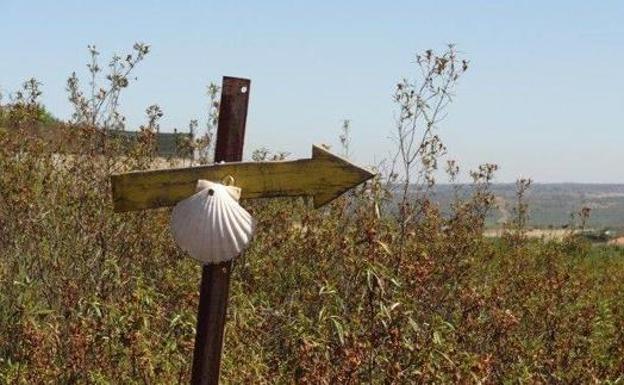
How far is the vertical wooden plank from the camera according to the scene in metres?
3.42

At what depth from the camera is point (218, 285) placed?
3.42 m

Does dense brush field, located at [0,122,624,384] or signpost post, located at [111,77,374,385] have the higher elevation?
signpost post, located at [111,77,374,385]

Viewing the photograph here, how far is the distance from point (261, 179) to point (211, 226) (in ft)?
1.13

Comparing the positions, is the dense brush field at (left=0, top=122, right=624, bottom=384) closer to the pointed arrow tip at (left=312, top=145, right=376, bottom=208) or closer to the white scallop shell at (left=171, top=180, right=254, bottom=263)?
the pointed arrow tip at (left=312, top=145, right=376, bottom=208)

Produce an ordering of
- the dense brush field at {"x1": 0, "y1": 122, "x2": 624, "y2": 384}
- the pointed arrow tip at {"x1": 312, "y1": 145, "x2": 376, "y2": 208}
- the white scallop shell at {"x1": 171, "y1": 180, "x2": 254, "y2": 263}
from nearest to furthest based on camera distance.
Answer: the white scallop shell at {"x1": 171, "y1": 180, "x2": 254, "y2": 263}
the pointed arrow tip at {"x1": 312, "y1": 145, "x2": 376, "y2": 208}
the dense brush field at {"x1": 0, "y1": 122, "x2": 624, "y2": 384}

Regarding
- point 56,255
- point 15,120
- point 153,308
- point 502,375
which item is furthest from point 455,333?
point 15,120

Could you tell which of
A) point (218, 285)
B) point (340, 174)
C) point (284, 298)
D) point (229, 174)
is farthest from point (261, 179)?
point (284, 298)

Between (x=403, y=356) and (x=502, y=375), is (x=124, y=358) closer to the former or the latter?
(x=403, y=356)

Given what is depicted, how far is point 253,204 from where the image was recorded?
8.90 meters

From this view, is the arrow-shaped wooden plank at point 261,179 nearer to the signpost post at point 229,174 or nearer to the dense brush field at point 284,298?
the signpost post at point 229,174

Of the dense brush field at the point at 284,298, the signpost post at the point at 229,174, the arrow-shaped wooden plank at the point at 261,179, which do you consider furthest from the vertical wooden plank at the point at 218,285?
the dense brush field at the point at 284,298

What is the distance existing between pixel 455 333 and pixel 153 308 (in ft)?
6.21

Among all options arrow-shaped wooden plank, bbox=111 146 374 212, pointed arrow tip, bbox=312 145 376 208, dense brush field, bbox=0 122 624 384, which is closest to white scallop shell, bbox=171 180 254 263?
arrow-shaped wooden plank, bbox=111 146 374 212

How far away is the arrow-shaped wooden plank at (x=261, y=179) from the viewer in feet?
11.2
